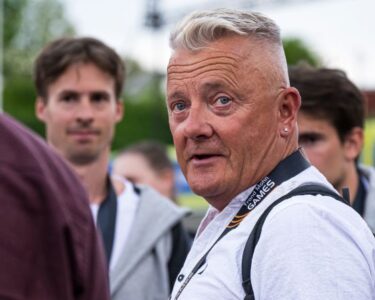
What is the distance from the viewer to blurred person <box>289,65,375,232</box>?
359 cm

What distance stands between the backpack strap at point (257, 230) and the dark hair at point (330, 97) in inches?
62.8

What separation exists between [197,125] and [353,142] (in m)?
1.66

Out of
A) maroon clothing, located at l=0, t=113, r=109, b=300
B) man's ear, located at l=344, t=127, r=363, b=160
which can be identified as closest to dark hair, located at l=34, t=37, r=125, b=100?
man's ear, located at l=344, t=127, r=363, b=160

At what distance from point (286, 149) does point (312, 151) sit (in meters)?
1.41

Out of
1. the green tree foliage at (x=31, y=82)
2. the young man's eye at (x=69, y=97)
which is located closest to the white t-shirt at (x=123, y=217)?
the young man's eye at (x=69, y=97)

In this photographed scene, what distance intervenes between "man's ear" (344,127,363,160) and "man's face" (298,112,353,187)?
0.06 meters

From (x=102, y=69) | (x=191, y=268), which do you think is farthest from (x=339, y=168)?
(x=191, y=268)

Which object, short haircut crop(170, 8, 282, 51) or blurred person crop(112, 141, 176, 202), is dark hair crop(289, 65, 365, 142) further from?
blurred person crop(112, 141, 176, 202)

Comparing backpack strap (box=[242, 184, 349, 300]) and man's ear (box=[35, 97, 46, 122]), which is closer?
backpack strap (box=[242, 184, 349, 300])

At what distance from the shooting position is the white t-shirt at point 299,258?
5.90 ft

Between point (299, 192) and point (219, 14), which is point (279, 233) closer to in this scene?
point (299, 192)

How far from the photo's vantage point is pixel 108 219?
397 cm

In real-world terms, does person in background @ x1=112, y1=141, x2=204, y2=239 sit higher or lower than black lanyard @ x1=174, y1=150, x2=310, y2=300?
lower

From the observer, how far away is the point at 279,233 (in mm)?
1870
